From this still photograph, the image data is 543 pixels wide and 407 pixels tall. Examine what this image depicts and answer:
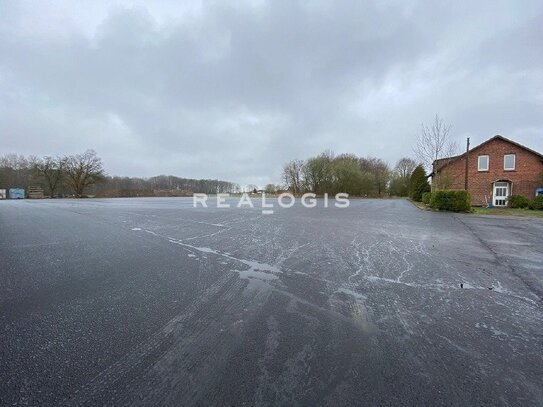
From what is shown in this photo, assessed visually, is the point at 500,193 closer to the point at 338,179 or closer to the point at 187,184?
the point at 338,179

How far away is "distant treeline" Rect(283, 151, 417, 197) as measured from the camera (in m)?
54.8

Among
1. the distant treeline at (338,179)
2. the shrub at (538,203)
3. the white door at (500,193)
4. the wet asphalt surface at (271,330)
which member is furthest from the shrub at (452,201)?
the distant treeline at (338,179)

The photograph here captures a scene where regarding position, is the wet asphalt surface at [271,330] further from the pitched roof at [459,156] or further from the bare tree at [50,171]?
the bare tree at [50,171]

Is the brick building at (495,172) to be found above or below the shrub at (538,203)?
above

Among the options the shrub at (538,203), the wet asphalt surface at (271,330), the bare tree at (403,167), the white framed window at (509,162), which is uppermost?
the bare tree at (403,167)

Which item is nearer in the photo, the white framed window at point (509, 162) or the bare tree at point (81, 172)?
the white framed window at point (509, 162)

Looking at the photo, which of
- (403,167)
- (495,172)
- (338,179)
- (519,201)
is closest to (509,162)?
(495,172)

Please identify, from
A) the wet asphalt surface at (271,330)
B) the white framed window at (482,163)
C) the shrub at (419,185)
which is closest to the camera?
the wet asphalt surface at (271,330)

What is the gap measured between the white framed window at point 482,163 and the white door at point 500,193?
191cm

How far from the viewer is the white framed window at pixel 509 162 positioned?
996 inches

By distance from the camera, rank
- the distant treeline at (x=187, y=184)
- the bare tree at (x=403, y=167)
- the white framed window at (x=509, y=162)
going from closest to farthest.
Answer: the white framed window at (x=509, y=162) → the bare tree at (x=403, y=167) → the distant treeline at (x=187, y=184)

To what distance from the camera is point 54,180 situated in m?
66.1

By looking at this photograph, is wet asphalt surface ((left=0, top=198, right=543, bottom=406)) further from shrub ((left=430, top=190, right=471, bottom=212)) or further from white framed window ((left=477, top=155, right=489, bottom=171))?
white framed window ((left=477, top=155, right=489, bottom=171))

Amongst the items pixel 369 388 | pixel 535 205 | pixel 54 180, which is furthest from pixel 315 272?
pixel 54 180
